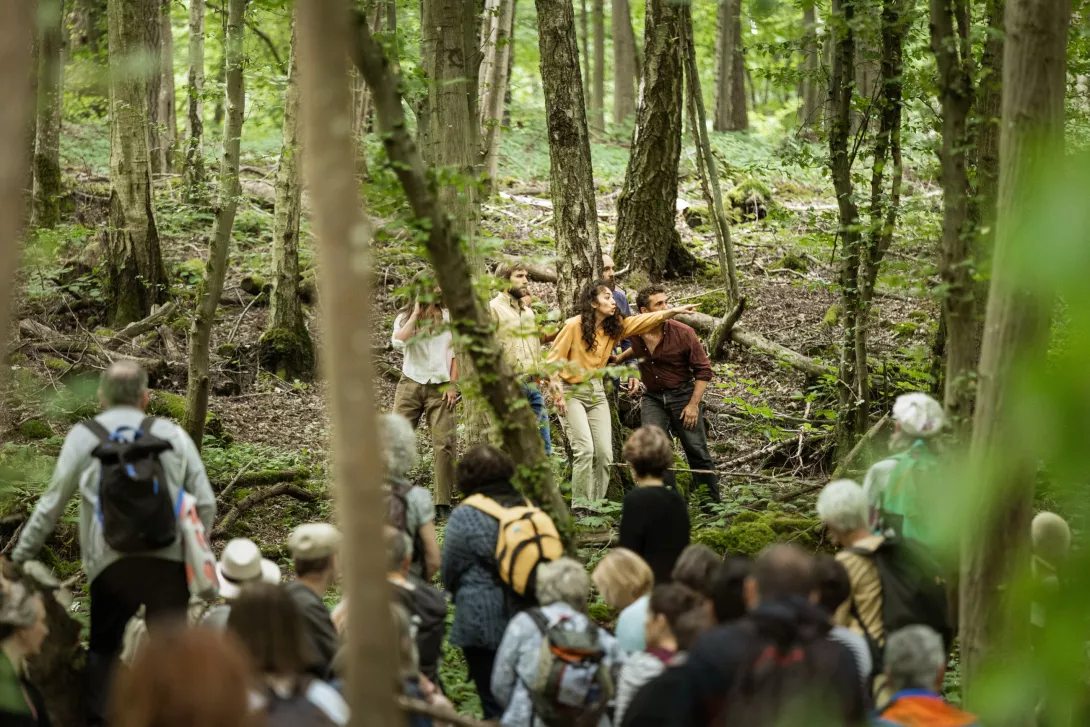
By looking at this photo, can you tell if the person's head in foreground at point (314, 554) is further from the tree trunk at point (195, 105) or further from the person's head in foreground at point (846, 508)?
the tree trunk at point (195, 105)

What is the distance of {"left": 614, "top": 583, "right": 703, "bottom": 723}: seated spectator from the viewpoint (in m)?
4.00

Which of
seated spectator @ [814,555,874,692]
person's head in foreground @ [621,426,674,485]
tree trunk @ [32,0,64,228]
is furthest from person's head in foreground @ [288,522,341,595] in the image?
tree trunk @ [32,0,64,228]

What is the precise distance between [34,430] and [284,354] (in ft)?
12.5

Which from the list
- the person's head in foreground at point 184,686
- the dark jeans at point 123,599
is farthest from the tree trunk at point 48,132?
the person's head in foreground at point 184,686

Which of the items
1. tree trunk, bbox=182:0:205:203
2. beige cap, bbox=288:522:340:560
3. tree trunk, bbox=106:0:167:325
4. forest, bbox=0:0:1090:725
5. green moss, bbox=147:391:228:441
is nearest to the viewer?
forest, bbox=0:0:1090:725

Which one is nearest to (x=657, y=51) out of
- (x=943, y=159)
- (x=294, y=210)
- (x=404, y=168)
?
(x=294, y=210)

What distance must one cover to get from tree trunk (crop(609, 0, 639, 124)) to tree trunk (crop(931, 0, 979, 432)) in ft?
75.4

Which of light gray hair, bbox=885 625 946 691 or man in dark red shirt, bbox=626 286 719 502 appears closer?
light gray hair, bbox=885 625 946 691

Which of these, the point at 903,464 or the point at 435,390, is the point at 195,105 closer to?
the point at 435,390

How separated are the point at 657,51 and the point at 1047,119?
9428 mm

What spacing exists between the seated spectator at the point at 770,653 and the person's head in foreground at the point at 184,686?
1.59 meters

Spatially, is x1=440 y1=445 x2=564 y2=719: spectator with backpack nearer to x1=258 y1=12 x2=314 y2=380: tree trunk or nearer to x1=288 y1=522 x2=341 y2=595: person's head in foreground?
x1=288 y1=522 x2=341 y2=595: person's head in foreground

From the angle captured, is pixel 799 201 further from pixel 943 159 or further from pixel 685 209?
pixel 943 159

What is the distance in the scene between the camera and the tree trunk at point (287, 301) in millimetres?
12391
